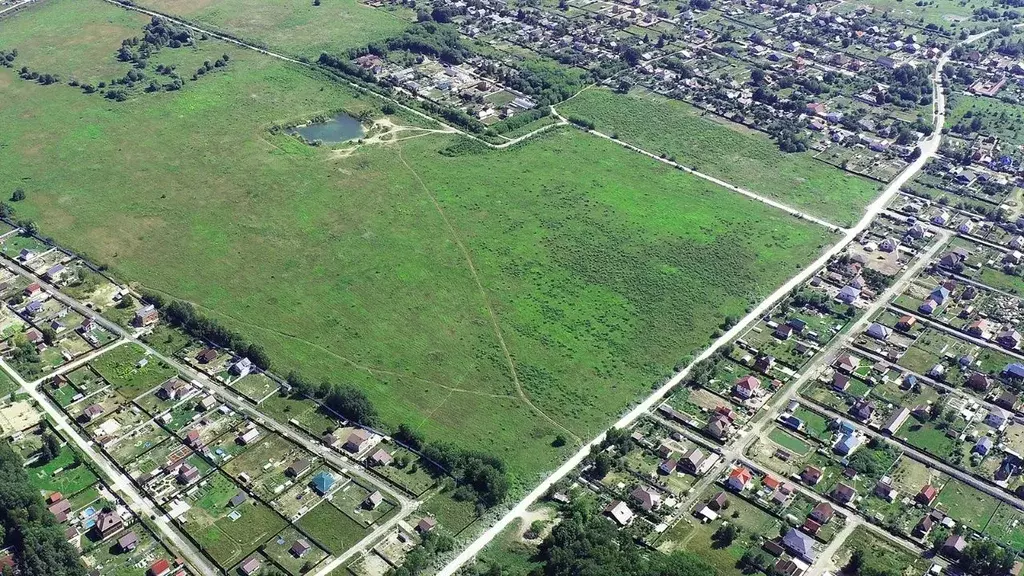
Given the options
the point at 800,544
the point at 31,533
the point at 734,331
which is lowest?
the point at 31,533

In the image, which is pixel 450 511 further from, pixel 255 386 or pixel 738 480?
pixel 255 386

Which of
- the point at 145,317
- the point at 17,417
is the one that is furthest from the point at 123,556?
the point at 145,317

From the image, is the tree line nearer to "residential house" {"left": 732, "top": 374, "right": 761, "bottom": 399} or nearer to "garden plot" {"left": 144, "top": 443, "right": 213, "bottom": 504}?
"garden plot" {"left": 144, "top": 443, "right": 213, "bottom": 504}

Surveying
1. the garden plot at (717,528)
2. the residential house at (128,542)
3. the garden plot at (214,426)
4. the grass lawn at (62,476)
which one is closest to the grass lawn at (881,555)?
the garden plot at (717,528)

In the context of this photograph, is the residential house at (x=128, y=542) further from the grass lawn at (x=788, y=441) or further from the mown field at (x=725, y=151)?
the mown field at (x=725, y=151)

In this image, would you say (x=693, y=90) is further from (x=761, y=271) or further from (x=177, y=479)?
(x=177, y=479)
